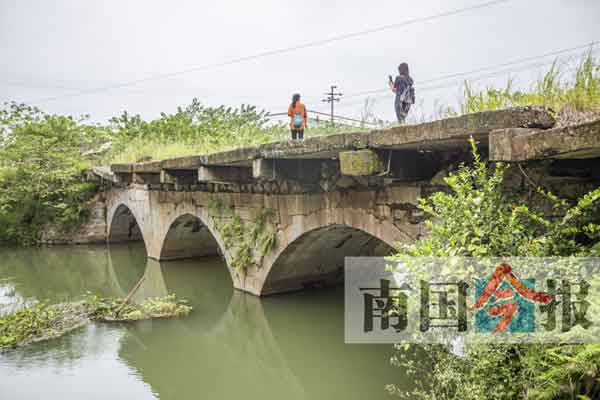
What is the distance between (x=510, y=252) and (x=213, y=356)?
4.28 m

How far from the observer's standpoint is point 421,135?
3.48 metres

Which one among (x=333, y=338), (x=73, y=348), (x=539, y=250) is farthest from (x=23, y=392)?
(x=539, y=250)

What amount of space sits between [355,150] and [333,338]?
10.6 ft

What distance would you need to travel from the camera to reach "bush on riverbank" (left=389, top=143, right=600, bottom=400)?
2.51m

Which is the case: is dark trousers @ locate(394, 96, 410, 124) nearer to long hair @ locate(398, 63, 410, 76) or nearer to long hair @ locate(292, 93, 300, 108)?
long hair @ locate(398, 63, 410, 76)

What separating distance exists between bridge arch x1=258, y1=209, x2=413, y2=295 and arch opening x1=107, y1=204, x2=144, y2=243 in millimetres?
9007

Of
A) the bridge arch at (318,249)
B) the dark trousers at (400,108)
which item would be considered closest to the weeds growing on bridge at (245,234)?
the bridge arch at (318,249)

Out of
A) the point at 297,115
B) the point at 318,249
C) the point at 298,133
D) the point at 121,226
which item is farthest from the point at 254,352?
the point at 121,226

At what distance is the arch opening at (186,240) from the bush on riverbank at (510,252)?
28.5ft

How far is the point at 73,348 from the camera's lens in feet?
19.9

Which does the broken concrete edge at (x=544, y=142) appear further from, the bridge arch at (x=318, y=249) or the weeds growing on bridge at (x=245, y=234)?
the weeds growing on bridge at (x=245, y=234)

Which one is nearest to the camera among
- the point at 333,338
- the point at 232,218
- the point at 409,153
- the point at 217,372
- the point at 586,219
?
the point at 586,219

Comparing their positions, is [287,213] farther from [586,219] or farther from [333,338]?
[586,219]

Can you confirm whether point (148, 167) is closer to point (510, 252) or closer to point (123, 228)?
point (123, 228)
